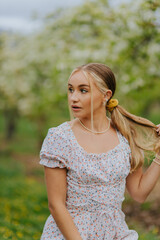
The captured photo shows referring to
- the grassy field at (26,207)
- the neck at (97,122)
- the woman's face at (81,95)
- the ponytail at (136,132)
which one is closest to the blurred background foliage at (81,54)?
the grassy field at (26,207)

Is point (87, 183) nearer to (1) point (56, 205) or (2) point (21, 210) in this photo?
(1) point (56, 205)

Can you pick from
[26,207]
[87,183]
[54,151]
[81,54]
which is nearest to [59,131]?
[54,151]

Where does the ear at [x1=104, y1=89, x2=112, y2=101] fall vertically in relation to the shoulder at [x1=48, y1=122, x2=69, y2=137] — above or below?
above

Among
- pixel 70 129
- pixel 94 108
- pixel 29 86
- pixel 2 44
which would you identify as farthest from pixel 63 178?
pixel 2 44

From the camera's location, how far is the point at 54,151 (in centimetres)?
216

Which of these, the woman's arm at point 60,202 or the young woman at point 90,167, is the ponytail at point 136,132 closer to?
the young woman at point 90,167

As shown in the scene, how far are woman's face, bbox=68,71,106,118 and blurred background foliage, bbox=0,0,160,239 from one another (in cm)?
219

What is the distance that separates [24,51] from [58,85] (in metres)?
3.62

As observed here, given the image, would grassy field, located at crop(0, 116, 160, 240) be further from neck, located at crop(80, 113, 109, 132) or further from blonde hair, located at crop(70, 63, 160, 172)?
neck, located at crop(80, 113, 109, 132)

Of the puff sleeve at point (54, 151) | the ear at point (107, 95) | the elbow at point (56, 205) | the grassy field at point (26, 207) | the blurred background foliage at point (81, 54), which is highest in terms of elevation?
the blurred background foliage at point (81, 54)

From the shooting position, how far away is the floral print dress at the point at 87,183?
2164 millimetres

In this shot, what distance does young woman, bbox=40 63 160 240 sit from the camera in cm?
216

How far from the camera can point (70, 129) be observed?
232 cm

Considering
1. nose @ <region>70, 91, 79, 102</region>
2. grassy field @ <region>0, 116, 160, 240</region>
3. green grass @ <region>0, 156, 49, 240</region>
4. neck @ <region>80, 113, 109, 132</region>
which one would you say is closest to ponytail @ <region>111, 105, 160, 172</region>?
neck @ <region>80, 113, 109, 132</region>
